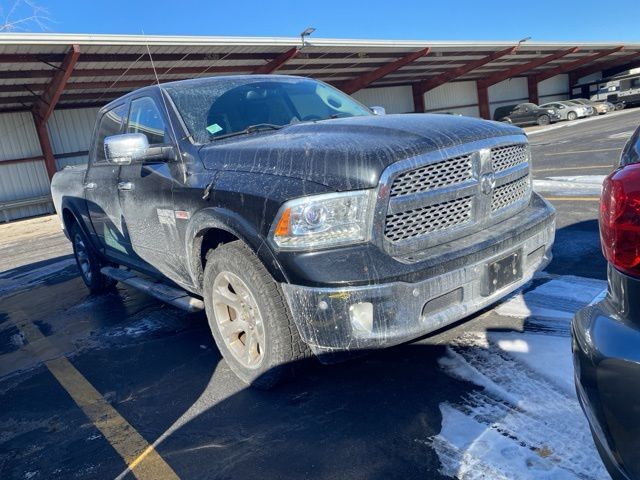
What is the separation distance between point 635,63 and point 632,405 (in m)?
53.7

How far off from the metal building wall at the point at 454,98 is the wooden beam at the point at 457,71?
4.99 ft

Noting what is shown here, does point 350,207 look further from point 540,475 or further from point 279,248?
point 540,475

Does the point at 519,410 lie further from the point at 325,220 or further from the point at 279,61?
the point at 279,61

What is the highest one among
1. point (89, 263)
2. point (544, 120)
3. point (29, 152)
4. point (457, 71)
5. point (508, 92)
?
point (457, 71)

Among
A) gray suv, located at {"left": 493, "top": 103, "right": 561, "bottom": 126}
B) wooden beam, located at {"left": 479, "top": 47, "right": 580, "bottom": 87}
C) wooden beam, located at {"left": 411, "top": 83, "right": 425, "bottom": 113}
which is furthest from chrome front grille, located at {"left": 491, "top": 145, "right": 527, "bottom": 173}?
wooden beam, located at {"left": 479, "top": 47, "right": 580, "bottom": 87}

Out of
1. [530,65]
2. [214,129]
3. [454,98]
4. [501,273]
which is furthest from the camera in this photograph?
[454,98]

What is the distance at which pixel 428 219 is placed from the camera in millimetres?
2762

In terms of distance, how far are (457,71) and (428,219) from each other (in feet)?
104

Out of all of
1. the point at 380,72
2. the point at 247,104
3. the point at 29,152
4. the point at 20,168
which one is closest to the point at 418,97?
the point at 380,72

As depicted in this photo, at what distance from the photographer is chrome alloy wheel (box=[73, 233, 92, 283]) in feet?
20.4

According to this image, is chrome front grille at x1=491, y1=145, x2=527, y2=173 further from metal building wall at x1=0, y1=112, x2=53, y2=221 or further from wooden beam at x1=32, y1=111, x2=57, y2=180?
metal building wall at x1=0, y1=112, x2=53, y2=221

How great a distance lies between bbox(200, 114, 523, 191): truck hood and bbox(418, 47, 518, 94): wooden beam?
30.1 m

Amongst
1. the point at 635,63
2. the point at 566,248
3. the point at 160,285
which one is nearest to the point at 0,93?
the point at 160,285

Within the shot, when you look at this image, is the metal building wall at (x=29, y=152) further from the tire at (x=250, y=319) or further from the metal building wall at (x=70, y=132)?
the tire at (x=250, y=319)
